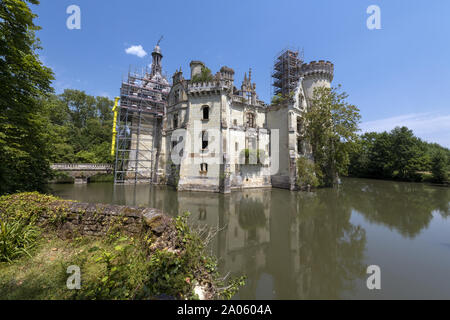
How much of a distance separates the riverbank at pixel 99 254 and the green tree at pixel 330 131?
1881 cm

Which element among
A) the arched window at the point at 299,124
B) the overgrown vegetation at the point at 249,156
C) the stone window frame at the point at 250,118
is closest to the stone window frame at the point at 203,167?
the overgrown vegetation at the point at 249,156

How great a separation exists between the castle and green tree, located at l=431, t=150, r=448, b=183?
17638 millimetres

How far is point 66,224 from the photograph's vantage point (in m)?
4.54

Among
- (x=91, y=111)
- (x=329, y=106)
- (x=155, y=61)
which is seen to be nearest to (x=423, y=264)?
(x=329, y=106)

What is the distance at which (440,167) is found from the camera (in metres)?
22.1

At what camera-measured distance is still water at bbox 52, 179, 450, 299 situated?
3.87 meters

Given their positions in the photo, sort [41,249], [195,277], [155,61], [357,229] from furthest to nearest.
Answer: [155,61]
[357,229]
[41,249]
[195,277]

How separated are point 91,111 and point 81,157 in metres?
16.0

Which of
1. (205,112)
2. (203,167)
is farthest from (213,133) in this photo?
(203,167)

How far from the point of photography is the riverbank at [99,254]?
8.62 ft
